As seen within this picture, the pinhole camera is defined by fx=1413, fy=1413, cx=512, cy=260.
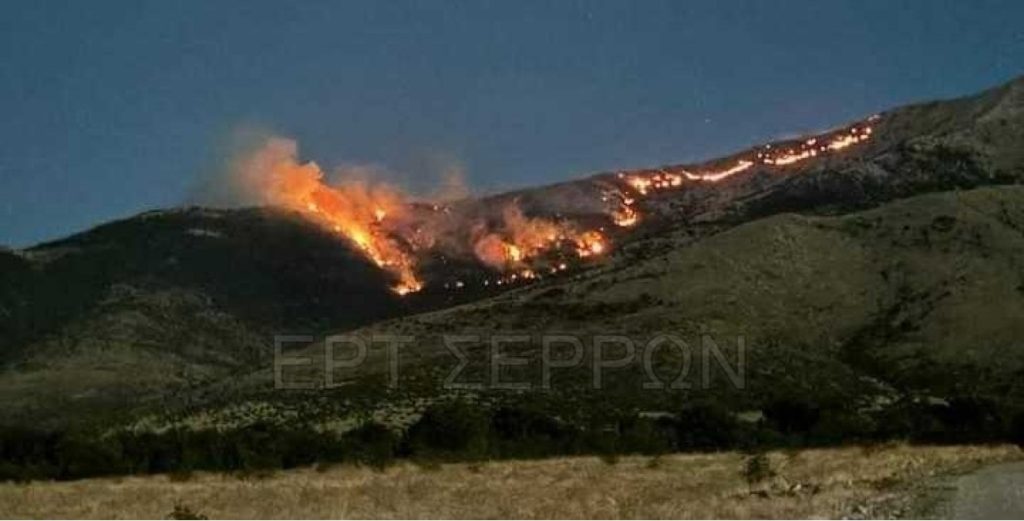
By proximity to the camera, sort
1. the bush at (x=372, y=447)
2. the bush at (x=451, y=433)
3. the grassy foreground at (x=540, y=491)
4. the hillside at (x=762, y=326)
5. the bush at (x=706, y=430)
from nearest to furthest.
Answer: the grassy foreground at (x=540, y=491) < the bush at (x=372, y=447) < the bush at (x=451, y=433) < the bush at (x=706, y=430) < the hillside at (x=762, y=326)

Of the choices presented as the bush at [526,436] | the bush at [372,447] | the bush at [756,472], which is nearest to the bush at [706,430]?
the bush at [526,436]

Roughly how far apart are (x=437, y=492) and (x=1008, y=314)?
12357 centimetres

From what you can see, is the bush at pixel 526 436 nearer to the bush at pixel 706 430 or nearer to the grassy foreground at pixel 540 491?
the bush at pixel 706 430

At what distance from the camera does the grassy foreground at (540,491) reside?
2680 cm

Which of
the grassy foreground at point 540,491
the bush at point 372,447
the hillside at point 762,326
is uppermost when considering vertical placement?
the hillside at point 762,326

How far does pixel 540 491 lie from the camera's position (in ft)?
102

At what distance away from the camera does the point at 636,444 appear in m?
56.0

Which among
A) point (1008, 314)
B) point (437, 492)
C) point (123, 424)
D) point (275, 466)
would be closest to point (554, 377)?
point (123, 424)

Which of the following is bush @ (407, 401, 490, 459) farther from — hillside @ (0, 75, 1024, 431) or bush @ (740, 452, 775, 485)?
hillside @ (0, 75, 1024, 431)

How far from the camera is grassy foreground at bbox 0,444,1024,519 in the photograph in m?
26.8

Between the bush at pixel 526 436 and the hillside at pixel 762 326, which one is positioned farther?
the hillside at pixel 762 326

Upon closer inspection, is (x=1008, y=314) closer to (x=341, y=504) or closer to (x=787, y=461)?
(x=787, y=461)

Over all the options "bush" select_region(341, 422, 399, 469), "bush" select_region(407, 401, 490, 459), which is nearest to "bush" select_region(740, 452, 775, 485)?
"bush" select_region(341, 422, 399, 469)

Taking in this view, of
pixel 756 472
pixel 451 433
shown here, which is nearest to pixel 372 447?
pixel 451 433
